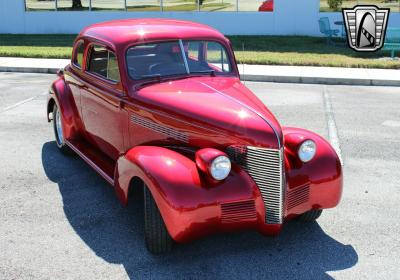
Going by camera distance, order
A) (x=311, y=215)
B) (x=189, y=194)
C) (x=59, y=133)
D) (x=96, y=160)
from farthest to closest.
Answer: (x=59, y=133)
(x=96, y=160)
(x=311, y=215)
(x=189, y=194)

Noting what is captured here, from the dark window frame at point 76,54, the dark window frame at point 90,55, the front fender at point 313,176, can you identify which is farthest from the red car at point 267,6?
the front fender at point 313,176

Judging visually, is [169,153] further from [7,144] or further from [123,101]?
[7,144]

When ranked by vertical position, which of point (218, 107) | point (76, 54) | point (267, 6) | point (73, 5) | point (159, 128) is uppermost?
point (73, 5)

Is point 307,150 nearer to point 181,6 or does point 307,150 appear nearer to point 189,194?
point 189,194

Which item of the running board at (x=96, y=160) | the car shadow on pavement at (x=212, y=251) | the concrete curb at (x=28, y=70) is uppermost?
the concrete curb at (x=28, y=70)

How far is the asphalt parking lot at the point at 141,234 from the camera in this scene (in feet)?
13.6

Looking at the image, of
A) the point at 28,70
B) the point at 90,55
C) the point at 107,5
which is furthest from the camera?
the point at 107,5

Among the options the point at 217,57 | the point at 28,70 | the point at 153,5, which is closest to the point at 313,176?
the point at 217,57

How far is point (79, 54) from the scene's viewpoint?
21.2 feet

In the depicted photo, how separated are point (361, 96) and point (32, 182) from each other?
24.7ft

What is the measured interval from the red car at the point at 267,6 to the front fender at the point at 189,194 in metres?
17.0

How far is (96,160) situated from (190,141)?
5.42 ft

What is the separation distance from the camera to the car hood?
13.7 feet

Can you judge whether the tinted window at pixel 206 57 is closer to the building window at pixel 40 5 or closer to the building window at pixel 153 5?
the building window at pixel 153 5
